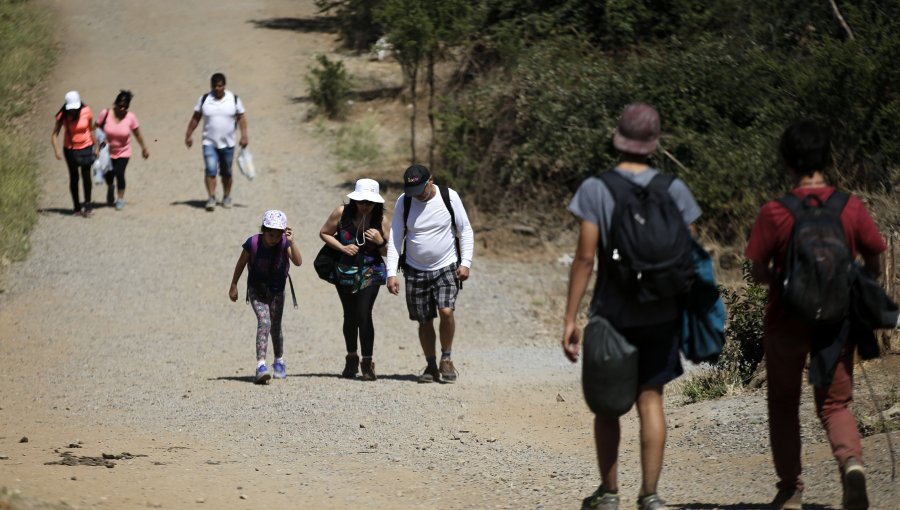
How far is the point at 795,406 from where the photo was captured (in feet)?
17.8

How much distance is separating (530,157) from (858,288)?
12.2 metres

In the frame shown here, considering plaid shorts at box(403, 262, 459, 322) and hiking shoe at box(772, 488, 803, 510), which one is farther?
plaid shorts at box(403, 262, 459, 322)

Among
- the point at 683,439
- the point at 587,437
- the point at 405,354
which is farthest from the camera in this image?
the point at 405,354

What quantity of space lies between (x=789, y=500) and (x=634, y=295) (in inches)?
46.9

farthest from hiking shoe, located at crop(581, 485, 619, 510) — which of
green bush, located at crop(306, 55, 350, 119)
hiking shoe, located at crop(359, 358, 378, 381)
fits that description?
green bush, located at crop(306, 55, 350, 119)

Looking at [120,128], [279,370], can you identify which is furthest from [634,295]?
[120,128]

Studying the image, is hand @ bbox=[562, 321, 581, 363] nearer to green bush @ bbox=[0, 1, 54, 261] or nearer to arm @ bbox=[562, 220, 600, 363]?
arm @ bbox=[562, 220, 600, 363]

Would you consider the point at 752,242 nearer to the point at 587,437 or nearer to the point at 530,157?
the point at 587,437

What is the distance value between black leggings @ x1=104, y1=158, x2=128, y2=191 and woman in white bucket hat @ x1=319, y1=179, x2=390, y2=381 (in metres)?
7.93

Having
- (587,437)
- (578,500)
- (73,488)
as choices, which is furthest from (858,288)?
(73,488)

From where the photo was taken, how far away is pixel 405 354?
12562 mm

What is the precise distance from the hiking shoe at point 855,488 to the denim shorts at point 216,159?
12807 millimetres

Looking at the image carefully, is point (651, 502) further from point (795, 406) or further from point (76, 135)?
point (76, 135)

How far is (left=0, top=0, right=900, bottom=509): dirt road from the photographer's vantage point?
6656 mm
